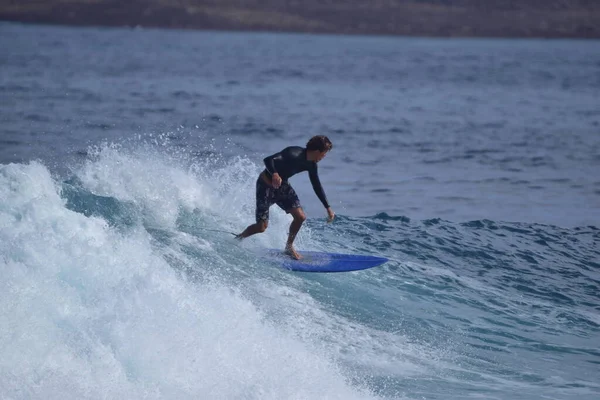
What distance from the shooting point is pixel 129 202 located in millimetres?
10750

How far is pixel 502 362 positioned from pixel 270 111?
22612 mm

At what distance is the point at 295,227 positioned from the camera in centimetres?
970

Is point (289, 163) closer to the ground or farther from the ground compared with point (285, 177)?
farther from the ground

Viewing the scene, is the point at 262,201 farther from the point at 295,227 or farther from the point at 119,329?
the point at 119,329

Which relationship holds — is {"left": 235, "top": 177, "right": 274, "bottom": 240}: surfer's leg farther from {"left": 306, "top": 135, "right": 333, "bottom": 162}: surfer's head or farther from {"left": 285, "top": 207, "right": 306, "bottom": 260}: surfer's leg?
{"left": 306, "top": 135, "right": 333, "bottom": 162}: surfer's head

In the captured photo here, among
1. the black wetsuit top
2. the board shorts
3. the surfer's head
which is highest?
the surfer's head

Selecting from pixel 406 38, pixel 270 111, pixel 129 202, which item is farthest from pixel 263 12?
pixel 129 202

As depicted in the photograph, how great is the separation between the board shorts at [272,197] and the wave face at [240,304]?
0.61 m

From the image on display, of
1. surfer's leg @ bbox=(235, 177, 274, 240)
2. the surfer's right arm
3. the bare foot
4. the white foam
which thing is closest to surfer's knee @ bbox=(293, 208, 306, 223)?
surfer's leg @ bbox=(235, 177, 274, 240)

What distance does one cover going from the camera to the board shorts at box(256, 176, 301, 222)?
31.3 feet

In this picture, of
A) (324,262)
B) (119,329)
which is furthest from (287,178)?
(119,329)

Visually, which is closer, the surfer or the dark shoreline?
the surfer

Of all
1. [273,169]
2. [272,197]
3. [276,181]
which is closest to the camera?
[276,181]

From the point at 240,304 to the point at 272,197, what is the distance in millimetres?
1741
